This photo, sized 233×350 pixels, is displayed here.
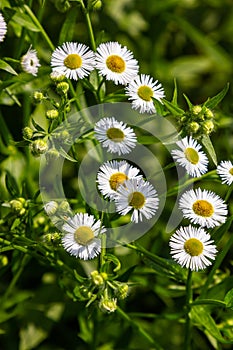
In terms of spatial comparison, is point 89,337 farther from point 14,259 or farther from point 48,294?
point 14,259

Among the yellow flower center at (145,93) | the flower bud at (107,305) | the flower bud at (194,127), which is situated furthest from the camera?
the yellow flower center at (145,93)

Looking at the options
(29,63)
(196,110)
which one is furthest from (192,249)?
(29,63)

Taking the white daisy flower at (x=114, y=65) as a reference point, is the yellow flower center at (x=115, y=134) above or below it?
below

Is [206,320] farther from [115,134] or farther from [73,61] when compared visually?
[73,61]

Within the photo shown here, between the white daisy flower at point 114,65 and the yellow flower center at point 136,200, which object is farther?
the white daisy flower at point 114,65

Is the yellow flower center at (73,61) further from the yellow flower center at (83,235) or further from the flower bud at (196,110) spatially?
the yellow flower center at (83,235)

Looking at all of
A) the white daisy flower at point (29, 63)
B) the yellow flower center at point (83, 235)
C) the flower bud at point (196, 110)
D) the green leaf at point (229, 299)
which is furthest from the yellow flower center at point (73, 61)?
the green leaf at point (229, 299)

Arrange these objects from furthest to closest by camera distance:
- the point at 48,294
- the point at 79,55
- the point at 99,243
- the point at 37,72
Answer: the point at 48,294, the point at 37,72, the point at 79,55, the point at 99,243

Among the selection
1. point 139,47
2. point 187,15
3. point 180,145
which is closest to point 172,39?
point 187,15
